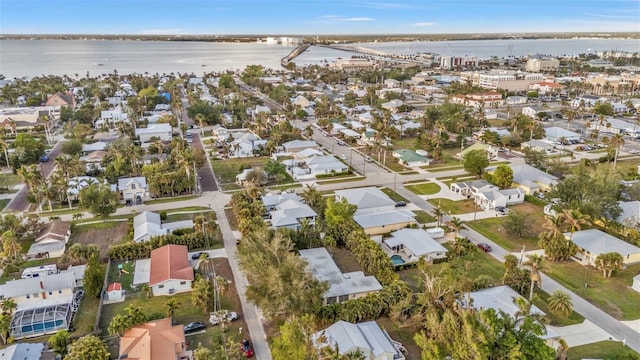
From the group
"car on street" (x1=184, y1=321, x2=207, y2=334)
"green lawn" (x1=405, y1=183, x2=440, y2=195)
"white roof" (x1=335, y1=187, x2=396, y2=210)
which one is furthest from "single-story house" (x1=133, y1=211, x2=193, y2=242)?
"green lawn" (x1=405, y1=183, x2=440, y2=195)

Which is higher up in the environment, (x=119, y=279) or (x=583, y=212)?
(x=583, y=212)

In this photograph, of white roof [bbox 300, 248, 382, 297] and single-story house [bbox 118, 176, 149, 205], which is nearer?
white roof [bbox 300, 248, 382, 297]

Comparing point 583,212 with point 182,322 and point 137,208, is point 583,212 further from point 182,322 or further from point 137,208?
point 137,208

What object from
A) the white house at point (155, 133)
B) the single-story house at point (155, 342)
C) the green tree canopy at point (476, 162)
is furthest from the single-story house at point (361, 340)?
the white house at point (155, 133)

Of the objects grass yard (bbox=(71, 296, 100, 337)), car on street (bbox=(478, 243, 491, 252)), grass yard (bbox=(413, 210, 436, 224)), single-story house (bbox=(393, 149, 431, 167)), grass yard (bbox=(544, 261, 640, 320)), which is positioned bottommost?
grass yard (bbox=(544, 261, 640, 320))

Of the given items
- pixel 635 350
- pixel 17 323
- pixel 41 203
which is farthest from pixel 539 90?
pixel 17 323

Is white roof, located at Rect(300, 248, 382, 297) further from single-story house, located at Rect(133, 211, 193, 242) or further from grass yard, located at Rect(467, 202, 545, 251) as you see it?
grass yard, located at Rect(467, 202, 545, 251)

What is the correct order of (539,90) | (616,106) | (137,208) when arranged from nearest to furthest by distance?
(137,208), (616,106), (539,90)
